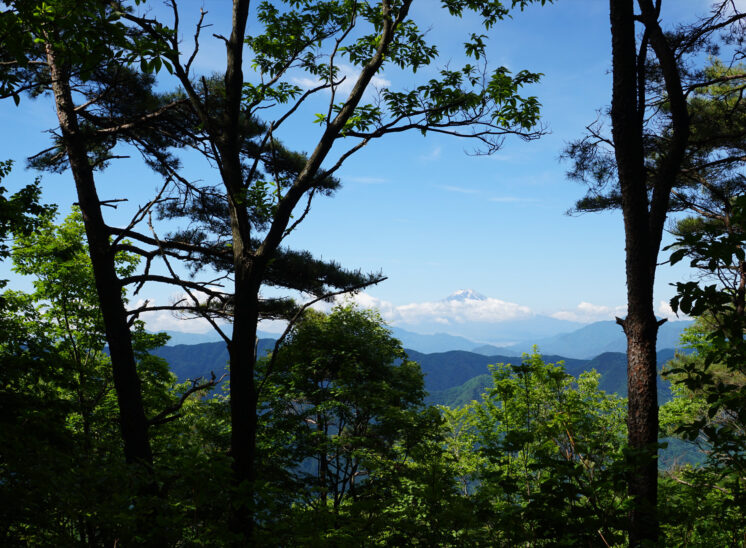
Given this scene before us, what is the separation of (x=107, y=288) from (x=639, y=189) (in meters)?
5.99

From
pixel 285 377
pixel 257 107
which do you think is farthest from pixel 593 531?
pixel 285 377

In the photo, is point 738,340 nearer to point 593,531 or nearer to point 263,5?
point 593,531

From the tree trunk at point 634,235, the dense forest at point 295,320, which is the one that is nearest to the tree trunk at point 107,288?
the dense forest at point 295,320

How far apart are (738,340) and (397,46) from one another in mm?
4782

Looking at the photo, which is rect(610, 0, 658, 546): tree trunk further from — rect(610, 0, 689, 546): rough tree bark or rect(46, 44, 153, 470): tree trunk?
rect(46, 44, 153, 470): tree trunk

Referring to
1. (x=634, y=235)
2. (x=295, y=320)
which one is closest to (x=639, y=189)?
(x=634, y=235)

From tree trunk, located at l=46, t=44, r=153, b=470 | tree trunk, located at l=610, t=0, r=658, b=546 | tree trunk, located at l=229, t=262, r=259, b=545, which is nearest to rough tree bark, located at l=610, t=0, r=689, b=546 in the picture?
tree trunk, located at l=610, t=0, r=658, b=546

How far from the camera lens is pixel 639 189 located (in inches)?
193

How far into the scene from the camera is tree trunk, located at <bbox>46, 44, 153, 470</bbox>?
5.46 m

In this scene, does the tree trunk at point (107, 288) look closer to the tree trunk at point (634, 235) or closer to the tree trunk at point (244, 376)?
the tree trunk at point (244, 376)

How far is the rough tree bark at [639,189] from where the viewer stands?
4.66 m

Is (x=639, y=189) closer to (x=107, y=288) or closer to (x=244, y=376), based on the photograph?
(x=244, y=376)

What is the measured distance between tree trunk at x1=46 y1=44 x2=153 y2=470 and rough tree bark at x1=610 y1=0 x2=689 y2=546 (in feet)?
17.4

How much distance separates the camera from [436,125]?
5.19 meters
